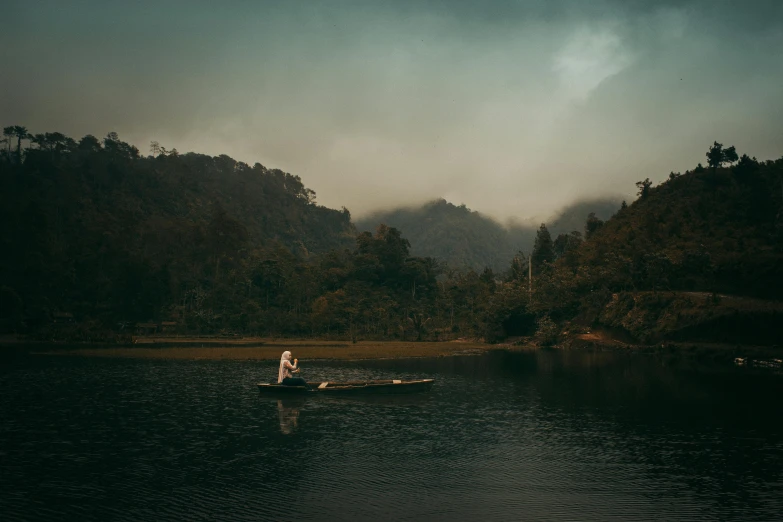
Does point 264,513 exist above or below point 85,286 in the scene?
below

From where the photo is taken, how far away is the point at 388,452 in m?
23.2

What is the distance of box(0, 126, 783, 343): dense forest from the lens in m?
84.7

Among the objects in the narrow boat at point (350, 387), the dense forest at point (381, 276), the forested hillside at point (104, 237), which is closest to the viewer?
the narrow boat at point (350, 387)

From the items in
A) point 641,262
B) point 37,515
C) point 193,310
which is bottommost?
point 37,515

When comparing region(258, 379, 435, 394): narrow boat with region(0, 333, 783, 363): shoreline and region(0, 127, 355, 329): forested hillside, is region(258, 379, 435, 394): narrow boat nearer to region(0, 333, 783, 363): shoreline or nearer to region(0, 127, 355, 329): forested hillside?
region(0, 333, 783, 363): shoreline

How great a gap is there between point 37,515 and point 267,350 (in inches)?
2044

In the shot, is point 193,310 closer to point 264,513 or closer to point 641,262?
point 641,262

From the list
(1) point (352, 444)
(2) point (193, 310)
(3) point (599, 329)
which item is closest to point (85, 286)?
(2) point (193, 310)

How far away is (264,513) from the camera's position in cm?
1623

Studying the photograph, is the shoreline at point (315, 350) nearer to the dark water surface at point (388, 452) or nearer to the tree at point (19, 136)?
the dark water surface at point (388, 452)

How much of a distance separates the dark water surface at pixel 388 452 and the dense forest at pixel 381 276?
44.1 meters

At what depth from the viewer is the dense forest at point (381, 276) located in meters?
84.7

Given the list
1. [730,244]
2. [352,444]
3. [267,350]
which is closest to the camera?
[352,444]

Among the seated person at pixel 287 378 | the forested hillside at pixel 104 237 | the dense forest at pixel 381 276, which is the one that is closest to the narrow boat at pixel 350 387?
the seated person at pixel 287 378
